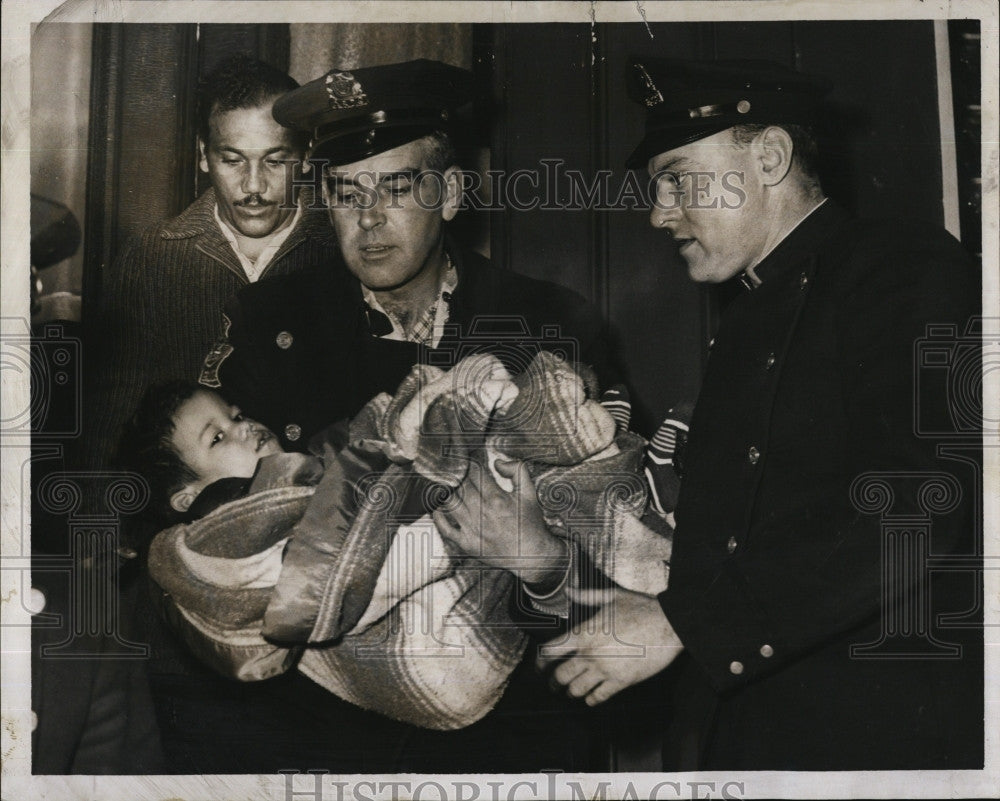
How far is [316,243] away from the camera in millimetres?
3340

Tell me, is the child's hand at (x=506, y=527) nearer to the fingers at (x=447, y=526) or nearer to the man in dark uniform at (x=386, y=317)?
the fingers at (x=447, y=526)

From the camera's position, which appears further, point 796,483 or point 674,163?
point 674,163

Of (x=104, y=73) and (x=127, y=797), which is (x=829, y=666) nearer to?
(x=127, y=797)

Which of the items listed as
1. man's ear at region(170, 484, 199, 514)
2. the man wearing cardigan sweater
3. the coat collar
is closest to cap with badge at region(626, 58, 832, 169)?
the coat collar

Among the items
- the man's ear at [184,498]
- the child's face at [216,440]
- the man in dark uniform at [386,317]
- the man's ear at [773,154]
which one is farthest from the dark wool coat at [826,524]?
the man's ear at [184,498]

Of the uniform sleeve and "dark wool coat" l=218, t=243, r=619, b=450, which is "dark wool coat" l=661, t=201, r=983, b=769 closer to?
the uniform sleeve

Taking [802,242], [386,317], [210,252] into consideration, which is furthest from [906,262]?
[210,252]

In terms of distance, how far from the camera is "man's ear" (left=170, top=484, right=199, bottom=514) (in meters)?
3.29

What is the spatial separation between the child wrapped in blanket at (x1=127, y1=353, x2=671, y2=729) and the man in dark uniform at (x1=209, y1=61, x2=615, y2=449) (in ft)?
0.35

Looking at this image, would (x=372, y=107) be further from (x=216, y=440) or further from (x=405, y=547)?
(x=405, y=547)

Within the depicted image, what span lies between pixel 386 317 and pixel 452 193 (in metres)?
0.41

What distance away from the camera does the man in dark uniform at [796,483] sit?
10.4 ft

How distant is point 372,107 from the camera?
331 centimetres

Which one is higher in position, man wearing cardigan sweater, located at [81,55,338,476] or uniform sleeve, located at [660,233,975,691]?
man wearing cardigan sweater, located at [81,55,338,476]
